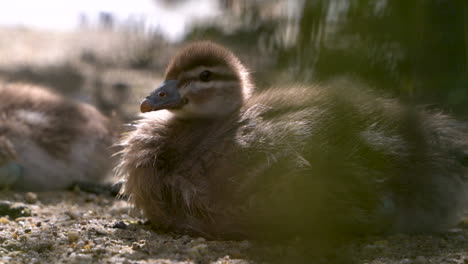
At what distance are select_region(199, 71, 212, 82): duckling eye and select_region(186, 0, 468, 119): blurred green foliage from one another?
7.91ft

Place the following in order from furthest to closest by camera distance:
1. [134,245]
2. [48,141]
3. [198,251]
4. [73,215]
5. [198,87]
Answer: [48,141] < [198,87] < [73,215] < [134,245] < [198,251]

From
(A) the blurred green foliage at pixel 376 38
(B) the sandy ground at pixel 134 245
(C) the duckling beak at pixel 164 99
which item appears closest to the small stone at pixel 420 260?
(B) the sandy ground at pixel 134 245

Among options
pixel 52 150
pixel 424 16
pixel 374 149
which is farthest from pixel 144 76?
pixel 424 16

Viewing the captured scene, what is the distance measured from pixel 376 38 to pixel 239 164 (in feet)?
5.83

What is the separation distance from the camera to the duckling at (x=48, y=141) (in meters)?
4.52

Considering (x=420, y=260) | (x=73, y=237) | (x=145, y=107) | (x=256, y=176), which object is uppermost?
(x=145, y=107)

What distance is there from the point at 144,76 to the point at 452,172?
5272mm

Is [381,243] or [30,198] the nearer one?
[381,243]

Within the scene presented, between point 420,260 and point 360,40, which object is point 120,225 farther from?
point 360,40

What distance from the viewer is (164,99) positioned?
3.37 metres

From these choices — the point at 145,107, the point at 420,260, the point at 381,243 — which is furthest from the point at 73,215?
the point at 420,260

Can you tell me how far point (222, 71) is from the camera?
3.48 meters

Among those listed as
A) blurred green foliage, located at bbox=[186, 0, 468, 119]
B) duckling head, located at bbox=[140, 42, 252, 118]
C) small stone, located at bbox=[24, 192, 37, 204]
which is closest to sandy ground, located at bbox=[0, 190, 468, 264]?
small stone, located at bbox=[24, 192, 37, 204]

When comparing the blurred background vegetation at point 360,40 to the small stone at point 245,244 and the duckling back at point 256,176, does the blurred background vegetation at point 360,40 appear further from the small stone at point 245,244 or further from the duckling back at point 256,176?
the small stone at point 245,244
